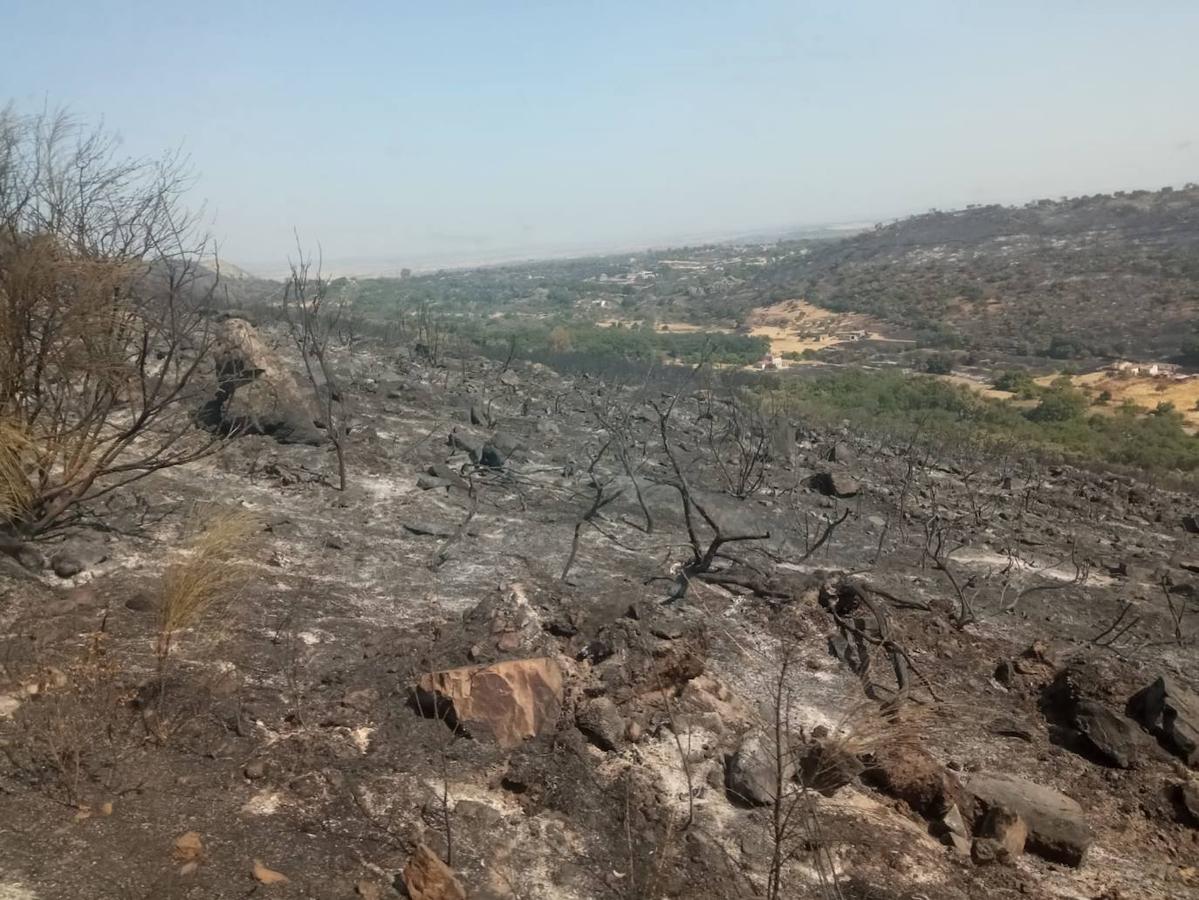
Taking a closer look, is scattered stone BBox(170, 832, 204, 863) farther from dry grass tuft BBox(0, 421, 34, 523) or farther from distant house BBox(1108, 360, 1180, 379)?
distant house BBox(1108, 360, 1180, 379)

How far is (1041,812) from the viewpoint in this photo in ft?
14.0

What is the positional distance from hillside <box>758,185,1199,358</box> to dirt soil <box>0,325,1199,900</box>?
24.6 metres

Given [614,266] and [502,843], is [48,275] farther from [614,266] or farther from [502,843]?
[614,266]

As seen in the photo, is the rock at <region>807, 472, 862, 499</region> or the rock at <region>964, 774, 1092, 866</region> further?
the rock at <region>807, 472, 862, 499</region>

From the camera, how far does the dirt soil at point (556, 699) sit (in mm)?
3514

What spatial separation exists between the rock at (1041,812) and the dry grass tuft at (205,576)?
435 cm

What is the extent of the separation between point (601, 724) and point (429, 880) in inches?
59.6

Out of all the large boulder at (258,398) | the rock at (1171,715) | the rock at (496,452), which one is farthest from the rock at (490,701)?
the large boulder at (258,398)

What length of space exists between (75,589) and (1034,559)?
925cm

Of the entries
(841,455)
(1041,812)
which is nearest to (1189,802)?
(1041,812)

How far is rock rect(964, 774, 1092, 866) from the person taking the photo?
13.5 ft

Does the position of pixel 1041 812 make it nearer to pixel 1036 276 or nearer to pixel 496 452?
pixel 496 452

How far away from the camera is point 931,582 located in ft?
25.8

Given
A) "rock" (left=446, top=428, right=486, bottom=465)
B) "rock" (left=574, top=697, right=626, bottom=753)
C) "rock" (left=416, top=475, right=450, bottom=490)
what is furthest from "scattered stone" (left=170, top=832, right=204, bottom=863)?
"rock" (left=446, top=428, right=486, bottom=465)
